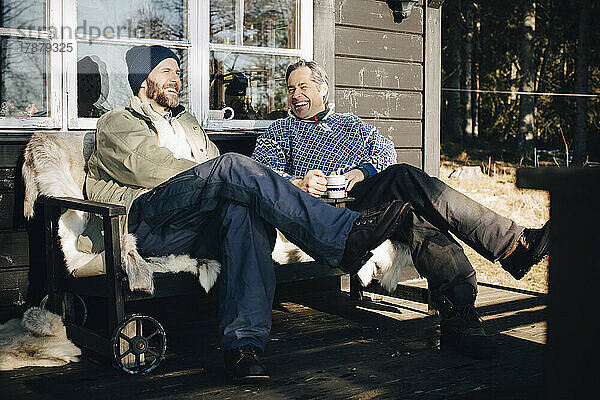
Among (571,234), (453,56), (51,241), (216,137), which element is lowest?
(51,241)

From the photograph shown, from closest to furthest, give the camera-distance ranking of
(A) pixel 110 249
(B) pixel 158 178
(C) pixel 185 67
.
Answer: (A) pixel 110 249
(B) pixel 158 178
(C) pixel 185 67

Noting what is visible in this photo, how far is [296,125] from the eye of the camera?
138 inches

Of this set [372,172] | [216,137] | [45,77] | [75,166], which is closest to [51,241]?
[75,166]

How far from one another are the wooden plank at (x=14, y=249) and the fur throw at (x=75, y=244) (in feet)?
1.05

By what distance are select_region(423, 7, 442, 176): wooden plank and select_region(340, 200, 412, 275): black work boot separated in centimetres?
189

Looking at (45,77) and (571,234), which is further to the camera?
(45,77)

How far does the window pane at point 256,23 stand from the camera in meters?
3.66

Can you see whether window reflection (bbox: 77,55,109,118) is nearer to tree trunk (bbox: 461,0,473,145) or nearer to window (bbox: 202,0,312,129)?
window (bbox: 202,0,312,129)

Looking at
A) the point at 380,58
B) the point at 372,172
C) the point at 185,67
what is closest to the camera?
the point at 372,172

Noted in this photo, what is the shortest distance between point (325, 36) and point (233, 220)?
67.7 inches

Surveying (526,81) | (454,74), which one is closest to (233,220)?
(526,81)

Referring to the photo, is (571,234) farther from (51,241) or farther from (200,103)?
(200,103)

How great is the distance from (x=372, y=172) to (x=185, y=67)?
41.3 inches

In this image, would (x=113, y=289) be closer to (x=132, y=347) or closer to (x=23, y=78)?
(x=132, y=347)
